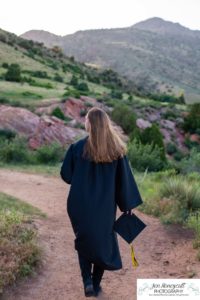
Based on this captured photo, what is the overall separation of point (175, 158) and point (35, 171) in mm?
12685

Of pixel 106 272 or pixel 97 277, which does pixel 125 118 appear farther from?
pixel 97 277

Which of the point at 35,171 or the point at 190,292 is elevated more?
the point at 190,292

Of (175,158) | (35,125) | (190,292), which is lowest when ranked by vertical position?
(175,158)

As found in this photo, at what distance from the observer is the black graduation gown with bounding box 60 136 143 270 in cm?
499

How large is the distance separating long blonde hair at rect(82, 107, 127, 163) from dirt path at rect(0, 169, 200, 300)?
153 cm

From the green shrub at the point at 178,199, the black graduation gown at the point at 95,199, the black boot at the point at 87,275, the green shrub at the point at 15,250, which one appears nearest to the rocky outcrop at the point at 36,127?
the green shrub at the point at 178,199

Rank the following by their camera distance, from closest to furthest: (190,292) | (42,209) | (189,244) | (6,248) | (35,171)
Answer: (190,292) < (6,248) < (189,244) < (42,209) < (35,171)

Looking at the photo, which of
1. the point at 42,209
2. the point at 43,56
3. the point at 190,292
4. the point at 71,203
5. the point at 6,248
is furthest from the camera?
the point at 43,56

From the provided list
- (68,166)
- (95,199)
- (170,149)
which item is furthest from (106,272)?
(170,149)

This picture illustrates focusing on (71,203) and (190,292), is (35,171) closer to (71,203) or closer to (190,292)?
(71,203)

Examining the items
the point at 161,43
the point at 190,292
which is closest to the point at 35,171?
the point at 190,292

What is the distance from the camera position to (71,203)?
508 cm

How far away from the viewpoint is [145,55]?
11494 cm

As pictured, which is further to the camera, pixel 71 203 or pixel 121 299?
pixel 121 299
